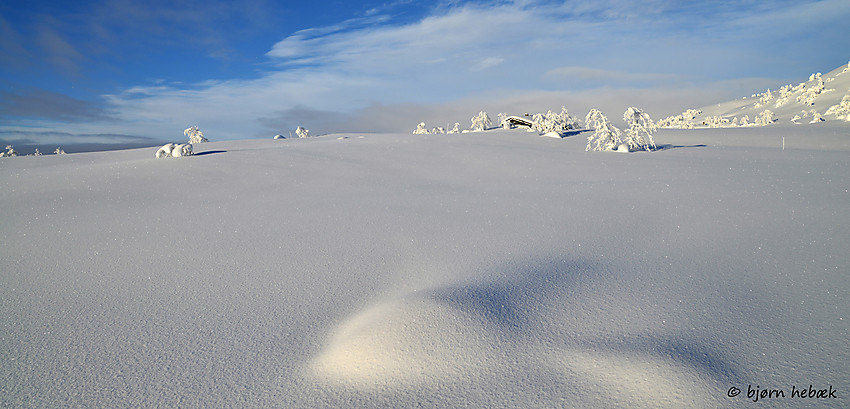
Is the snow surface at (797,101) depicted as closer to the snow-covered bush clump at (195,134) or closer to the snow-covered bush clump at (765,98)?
the snow-covered bush clump at (765,98)

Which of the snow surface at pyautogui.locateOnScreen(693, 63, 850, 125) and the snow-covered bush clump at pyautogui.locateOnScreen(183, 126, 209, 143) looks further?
the snow surface at pyautogui.locateOnScreen(693, 63, 850, 125)

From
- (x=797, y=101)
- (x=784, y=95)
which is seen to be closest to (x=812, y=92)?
(x=797, y=101)

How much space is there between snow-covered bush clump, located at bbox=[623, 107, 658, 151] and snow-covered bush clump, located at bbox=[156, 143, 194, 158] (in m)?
11.2

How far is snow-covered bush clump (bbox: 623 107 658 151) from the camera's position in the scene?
36.7ft

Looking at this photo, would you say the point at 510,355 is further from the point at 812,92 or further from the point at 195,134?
the point at 812,92

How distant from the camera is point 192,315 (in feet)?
9.43

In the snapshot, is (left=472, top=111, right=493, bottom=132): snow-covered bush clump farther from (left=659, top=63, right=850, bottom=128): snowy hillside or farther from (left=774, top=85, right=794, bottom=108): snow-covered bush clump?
(left=774, top=85, right=794, bottom=108): snow-covered bush clump

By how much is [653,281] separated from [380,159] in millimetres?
6659

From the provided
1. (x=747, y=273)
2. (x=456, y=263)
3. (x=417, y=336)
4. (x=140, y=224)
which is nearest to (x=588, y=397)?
(x=417, y=336)

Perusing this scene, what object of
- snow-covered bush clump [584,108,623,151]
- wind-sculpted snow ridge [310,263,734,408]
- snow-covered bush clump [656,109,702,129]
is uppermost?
snow-covered bush clump [656,109,702,129]

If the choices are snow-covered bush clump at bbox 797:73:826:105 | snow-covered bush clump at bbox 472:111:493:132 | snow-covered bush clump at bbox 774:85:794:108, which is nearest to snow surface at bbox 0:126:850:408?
snow-covered bush clump at bbox 472:111:493:132

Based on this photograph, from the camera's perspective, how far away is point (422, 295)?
294 cm

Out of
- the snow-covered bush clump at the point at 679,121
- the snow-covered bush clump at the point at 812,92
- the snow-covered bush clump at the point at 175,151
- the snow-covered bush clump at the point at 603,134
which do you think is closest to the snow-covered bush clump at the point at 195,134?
the snow-covered bush clump at the point at 175,151

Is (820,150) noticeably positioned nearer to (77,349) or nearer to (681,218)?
(681,218)
